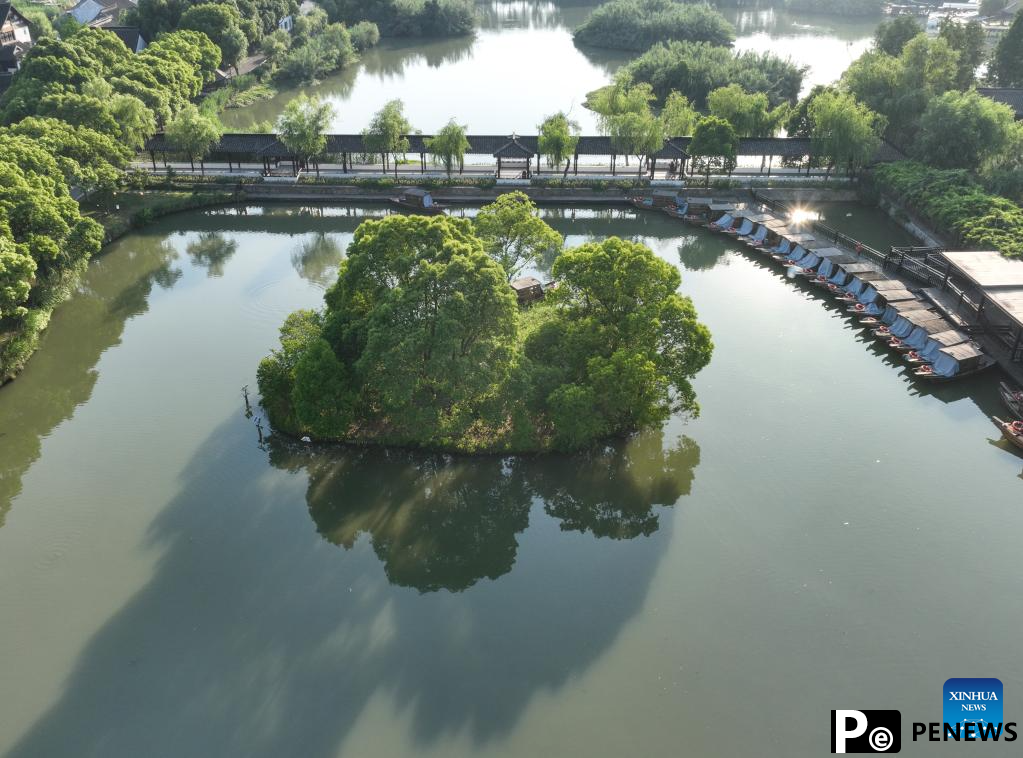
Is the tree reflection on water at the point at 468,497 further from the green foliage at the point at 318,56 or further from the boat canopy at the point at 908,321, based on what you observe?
the green foliage at the point at 318,56

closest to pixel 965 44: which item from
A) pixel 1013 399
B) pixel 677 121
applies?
pixel 677 121

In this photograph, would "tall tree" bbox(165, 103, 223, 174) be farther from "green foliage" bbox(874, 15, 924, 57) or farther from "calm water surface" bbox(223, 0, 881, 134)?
"green foliage" bbox(874, 15, 924, 57)

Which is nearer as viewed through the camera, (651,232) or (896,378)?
(896,378)

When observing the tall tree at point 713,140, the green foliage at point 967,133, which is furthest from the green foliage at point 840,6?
the tall tree at point 713,140

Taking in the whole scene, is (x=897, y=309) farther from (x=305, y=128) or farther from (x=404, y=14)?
(x=404, y=14)

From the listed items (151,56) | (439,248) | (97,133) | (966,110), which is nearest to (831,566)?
(439,248)

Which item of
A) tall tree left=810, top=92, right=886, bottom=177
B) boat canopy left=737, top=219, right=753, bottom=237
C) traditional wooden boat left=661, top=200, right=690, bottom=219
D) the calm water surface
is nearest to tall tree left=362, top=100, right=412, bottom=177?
the calm water surface

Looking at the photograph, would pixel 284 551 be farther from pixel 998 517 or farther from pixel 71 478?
pixel 998 517
